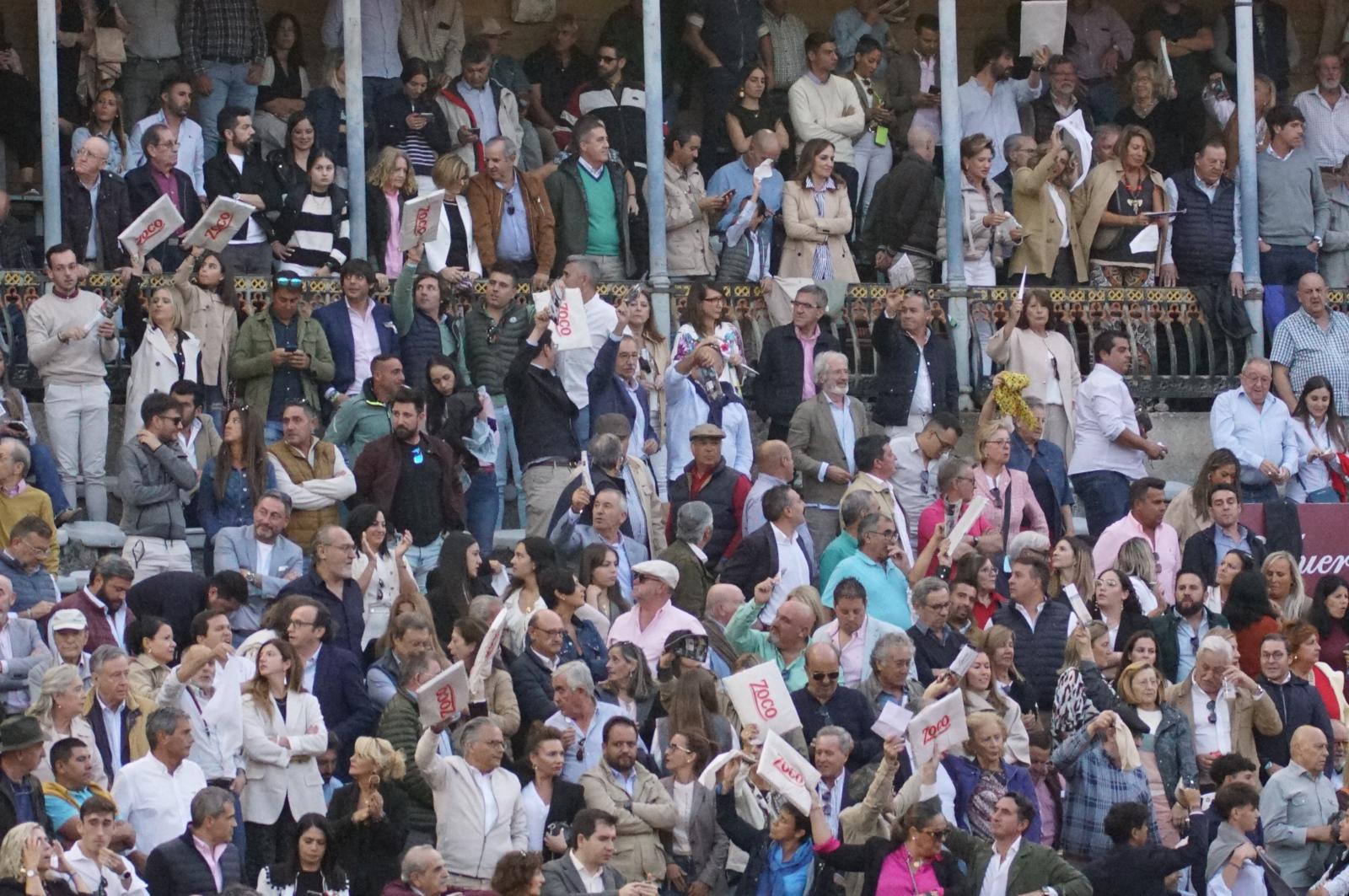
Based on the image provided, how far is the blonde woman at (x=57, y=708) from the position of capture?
14.2 m

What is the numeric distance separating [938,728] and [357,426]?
4.69m

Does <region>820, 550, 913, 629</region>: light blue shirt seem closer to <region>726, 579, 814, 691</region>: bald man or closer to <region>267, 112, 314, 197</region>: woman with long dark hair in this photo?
<region>726, 579, 814, 691</region>: bald man

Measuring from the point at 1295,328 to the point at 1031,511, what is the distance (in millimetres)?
3165

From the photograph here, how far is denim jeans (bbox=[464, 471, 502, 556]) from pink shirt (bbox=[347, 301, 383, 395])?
1.03 m

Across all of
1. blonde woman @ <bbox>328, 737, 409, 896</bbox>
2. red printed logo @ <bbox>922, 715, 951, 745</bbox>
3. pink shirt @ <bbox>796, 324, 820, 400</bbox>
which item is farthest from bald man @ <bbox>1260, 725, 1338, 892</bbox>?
blonde woman @ <bbox>328, 737, 409, 896</bbox>

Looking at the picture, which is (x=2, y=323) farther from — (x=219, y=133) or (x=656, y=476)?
(x=656, y=476)

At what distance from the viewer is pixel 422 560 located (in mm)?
17609

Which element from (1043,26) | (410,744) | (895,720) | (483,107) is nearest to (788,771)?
(895,720)

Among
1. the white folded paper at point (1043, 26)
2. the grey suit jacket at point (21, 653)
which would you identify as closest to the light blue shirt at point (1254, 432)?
the white folded paper at point (1043, 26)

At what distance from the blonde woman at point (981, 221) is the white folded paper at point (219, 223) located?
5.20 meters

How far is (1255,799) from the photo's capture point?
15.5 metres

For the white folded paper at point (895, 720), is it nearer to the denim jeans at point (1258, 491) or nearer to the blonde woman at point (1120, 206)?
the denim jeans at point (1258, 491)

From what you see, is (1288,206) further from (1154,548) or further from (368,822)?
(368,822)

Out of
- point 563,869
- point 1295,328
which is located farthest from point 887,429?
point 563,869
